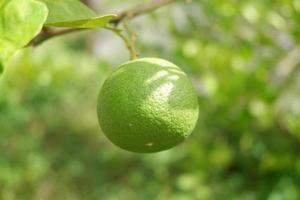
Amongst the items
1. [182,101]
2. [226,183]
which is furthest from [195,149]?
[182,101]

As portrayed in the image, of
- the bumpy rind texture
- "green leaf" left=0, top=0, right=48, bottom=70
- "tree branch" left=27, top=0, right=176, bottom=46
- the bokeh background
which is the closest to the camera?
"green leaf" left=0, top=0, right=48, bottom=70

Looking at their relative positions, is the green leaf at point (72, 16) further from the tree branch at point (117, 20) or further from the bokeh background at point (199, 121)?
the bokeh background at point (199, 121)

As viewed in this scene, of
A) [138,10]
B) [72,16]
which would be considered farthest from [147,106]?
[138,10]

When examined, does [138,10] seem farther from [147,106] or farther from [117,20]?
[147,106]

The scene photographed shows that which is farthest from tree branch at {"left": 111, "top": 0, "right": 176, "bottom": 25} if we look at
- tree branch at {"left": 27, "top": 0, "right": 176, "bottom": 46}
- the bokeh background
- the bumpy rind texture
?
the bokeh background

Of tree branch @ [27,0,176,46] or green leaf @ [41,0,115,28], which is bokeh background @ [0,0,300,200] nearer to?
tree branch @ [27,0,176,46]

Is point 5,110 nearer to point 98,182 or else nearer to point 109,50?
point 98,182
